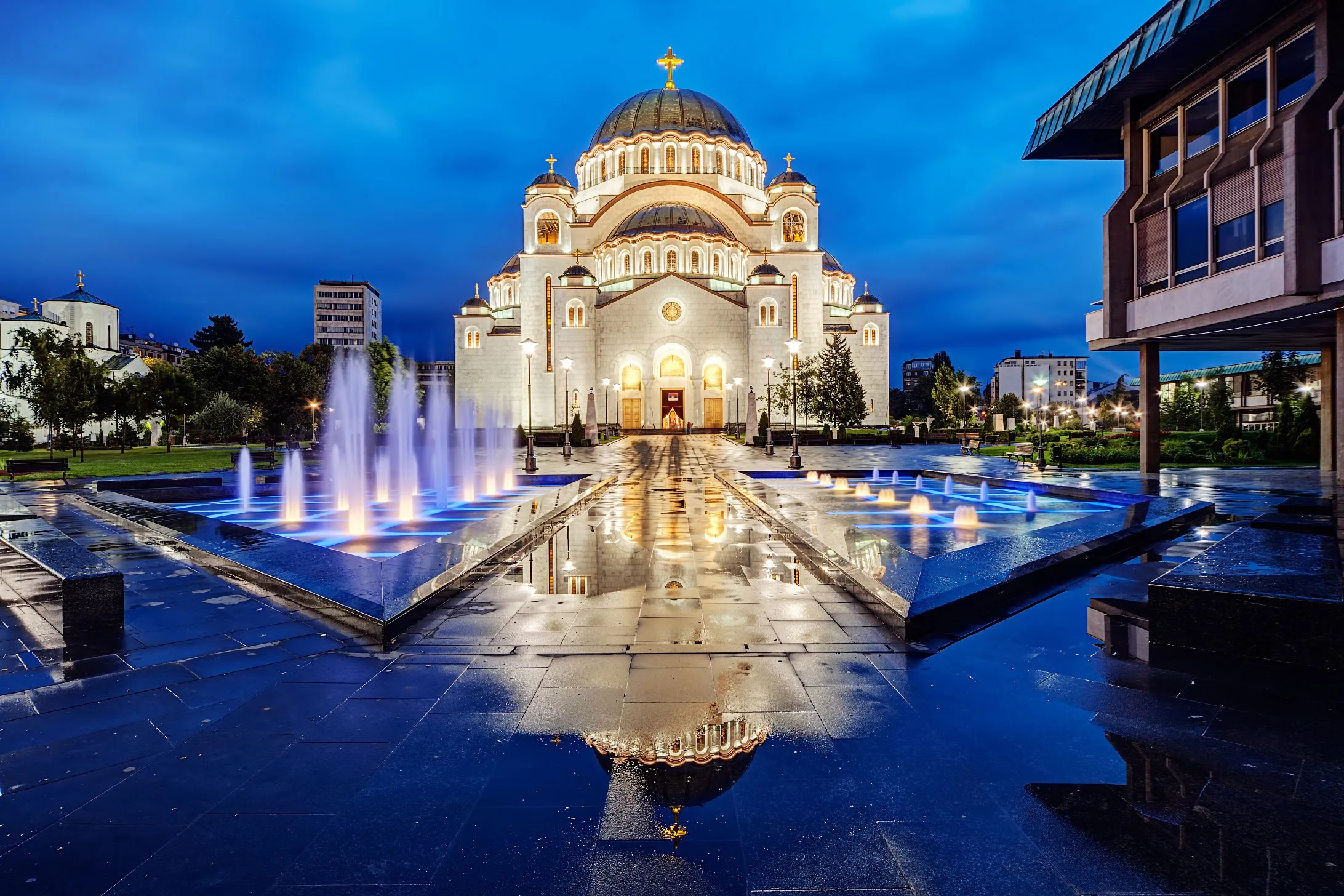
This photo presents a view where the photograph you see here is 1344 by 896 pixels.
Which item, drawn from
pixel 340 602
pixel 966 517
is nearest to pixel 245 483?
pixel 340 602

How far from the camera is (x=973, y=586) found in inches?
226

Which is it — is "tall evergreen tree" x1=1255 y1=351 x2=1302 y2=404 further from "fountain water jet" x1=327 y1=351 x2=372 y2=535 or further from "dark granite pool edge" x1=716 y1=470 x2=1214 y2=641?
"fountain water jet" x1=327 y1=351 x2=372 y2=535

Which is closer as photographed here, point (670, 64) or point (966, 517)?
point (966, 517)

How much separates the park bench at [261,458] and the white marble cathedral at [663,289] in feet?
76.0

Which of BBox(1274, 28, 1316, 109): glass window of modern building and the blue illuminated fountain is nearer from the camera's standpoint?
the blue illuminated fountain

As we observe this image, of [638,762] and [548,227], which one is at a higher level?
[548,227]

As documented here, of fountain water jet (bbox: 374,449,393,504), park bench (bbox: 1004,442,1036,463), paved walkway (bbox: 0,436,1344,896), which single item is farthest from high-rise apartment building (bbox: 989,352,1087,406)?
paved walkway (bbox: 0,436,1344,896)

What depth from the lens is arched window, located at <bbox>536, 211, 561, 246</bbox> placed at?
2251 inches

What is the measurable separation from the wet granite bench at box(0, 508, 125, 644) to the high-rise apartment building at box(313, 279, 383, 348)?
449 feet

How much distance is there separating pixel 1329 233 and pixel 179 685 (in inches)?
781

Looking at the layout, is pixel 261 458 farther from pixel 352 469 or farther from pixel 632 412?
pixel 632 412

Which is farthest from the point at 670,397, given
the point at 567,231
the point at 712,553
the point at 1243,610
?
the point at 1243,610

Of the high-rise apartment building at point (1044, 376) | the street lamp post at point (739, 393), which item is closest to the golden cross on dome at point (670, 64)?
the street lamp post at point (739, 393)

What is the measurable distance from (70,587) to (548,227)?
56.5 m
